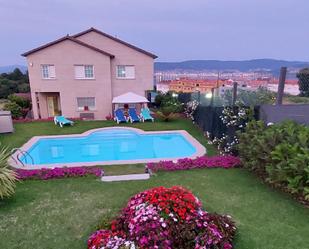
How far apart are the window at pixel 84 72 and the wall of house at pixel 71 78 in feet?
0.87

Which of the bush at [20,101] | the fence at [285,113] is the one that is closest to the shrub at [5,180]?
the fence at [285,113]

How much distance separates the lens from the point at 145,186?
7.79 m

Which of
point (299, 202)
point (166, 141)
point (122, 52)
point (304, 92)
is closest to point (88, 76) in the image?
point (122, 52)

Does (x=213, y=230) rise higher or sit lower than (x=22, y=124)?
higher

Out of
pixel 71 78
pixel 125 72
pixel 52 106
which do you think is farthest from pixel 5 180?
pixel 52 106

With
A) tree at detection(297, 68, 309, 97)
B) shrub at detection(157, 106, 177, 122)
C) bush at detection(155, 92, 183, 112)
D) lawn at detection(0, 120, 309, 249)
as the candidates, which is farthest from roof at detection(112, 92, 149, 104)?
tree at detection(297, 68, 309, 97)

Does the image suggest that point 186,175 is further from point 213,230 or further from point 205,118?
point 205,118

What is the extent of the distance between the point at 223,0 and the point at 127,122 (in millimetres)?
10806

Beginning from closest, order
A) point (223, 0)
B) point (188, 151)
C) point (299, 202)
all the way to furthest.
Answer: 1. point (299, 202)
2. point (188, 151)
3. point (223, 0)

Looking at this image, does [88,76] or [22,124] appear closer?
[22,124]

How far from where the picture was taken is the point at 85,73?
21.3 meters

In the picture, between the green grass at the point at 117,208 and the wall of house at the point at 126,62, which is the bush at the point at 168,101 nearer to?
the wall of house at the point at 126,62

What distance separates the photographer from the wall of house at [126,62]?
2231 centimetres

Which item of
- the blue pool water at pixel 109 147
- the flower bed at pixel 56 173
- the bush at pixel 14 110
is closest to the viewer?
the flower bed at pixel 56 173
